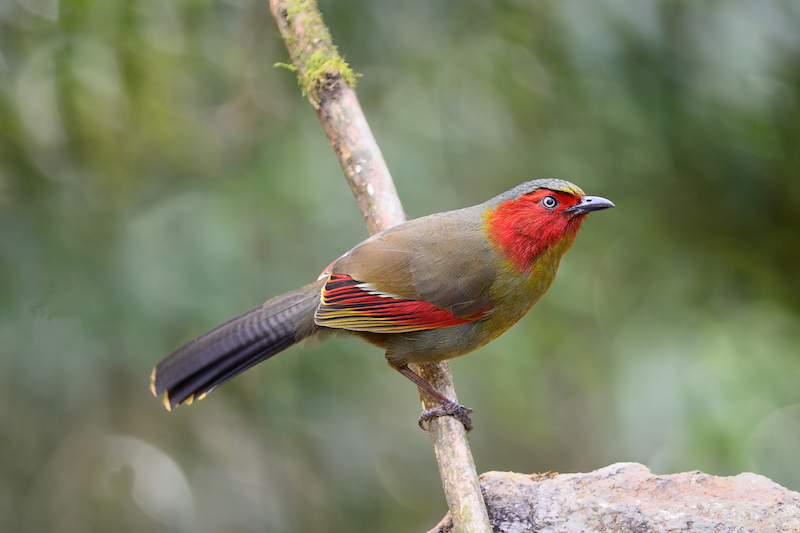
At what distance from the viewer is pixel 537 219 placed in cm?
278

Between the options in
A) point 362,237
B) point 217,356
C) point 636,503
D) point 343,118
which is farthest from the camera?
point 362,237

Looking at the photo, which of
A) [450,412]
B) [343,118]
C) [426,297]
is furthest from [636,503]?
[343,118]

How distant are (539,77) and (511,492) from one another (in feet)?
8.49

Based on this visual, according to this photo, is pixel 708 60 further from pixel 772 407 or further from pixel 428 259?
pixel 428 259

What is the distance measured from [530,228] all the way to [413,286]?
21.0 inches

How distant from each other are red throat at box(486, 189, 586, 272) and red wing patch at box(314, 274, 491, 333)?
0.89ft

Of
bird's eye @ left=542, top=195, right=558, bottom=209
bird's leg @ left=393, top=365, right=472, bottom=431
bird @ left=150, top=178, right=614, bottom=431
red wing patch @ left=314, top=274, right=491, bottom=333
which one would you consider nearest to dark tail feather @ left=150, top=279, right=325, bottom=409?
bird @ left=150, top=178, right=614, bottom=431

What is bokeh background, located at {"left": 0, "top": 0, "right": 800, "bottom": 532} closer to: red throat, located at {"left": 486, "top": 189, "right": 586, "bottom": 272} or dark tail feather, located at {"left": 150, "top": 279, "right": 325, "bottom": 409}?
dark tail feather, located at {"left": 150, "top": 279, "right": 325, "bottom": 409}

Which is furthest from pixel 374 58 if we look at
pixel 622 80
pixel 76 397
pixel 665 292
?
pixel 76 397

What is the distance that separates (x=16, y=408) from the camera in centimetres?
355

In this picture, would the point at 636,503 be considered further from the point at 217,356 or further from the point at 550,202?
the point at 217,356

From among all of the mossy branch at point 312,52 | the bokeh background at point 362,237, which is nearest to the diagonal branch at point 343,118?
the mossy branch at point 312,52

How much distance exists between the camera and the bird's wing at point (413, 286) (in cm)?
277

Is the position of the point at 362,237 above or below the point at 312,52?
below
